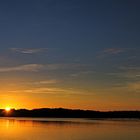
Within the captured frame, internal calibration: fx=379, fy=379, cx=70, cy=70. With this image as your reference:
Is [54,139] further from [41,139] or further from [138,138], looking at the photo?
[138,138]

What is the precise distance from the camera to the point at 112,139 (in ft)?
131

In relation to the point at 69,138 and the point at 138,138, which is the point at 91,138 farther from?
the point at 138,138

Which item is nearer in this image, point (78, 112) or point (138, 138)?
point (138, 138)

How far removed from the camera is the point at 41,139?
39.1m

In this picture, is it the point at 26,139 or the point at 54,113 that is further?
the point at 54,113

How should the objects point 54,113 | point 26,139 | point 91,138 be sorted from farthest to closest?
point 54,113 → point 91,138 → point 26,139

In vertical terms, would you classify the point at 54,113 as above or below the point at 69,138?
above

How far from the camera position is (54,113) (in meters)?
149

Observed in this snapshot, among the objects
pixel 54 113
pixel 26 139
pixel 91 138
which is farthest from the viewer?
pixel 54 113

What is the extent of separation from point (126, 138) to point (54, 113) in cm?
10921

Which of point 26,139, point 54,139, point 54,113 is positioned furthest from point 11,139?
point 54,113

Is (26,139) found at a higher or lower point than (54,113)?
lower

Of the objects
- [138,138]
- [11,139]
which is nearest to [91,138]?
[138,138]

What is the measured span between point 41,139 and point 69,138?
355cm
